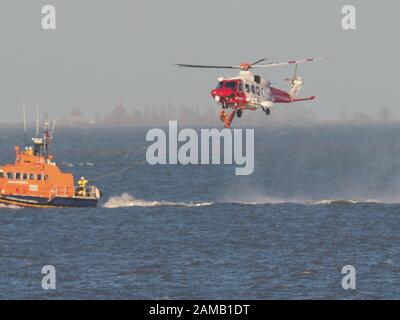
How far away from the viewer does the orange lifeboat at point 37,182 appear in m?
101

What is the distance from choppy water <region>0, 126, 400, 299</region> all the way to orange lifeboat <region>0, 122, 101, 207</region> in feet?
4.32

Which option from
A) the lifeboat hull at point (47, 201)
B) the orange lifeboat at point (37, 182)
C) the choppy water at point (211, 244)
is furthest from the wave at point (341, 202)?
the orange lifeboat at point (37, 182)

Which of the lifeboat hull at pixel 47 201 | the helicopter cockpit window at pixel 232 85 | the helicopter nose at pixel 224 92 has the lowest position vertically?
the lifeboat hull at pixel 47 201

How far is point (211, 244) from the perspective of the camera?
89062 millimetres

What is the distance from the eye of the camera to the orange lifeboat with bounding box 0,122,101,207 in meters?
101

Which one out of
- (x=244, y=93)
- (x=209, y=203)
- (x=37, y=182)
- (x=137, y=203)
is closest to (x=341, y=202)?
(x=209, y=203)

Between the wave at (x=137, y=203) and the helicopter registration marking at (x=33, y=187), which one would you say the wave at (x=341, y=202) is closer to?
the wave at (x=137, y=203)

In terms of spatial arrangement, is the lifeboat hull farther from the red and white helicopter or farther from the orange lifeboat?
the red and white helicopter

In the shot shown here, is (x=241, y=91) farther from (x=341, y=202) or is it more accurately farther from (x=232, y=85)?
(x=341, y=202)

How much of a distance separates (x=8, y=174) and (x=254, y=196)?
37087 mm

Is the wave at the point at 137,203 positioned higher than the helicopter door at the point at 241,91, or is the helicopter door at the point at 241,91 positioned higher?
the helicopter door at the point at 241,91

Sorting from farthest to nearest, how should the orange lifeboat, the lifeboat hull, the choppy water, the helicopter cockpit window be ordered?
the lifeboat hull < the orange lifeboat < the choppy water < the helicopter cockpit window

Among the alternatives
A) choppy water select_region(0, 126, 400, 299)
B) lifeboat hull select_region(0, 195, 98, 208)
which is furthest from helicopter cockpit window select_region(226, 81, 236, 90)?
lifeboat hull select_region(0, 195, 98, 208)

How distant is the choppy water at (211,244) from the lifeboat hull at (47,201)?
78cm
